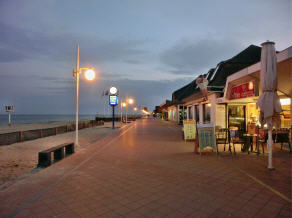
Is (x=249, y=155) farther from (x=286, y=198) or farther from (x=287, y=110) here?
(x=287, y=110)

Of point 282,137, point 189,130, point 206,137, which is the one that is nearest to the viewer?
point 206,137

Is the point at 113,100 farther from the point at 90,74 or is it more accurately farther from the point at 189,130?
the point at 189,130

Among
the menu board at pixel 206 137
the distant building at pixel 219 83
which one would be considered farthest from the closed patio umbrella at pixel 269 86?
the distant building at pixel 219 83

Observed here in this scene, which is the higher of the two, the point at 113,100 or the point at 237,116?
the point at 113,100

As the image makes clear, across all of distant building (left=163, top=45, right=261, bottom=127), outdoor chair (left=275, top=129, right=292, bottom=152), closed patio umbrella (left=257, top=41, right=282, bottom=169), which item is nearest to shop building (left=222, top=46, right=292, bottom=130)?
closed patio umbrella (left=257, top=41, right=282, bottom=169)

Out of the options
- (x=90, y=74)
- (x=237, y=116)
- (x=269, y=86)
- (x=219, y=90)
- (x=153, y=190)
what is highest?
(x=90, y=74)

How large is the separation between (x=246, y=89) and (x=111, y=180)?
301 inches

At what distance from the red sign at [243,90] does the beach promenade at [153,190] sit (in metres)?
3.37

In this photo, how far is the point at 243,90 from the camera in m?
9.61

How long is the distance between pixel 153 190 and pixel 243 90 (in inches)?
295

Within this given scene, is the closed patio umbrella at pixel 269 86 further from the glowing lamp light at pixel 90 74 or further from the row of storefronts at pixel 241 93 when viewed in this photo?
the glowing lamp light at pixel 90 74

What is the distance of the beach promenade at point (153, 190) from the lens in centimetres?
347

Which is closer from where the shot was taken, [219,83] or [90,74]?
[90,74]

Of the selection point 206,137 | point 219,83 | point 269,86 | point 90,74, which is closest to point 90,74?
point 90,74
